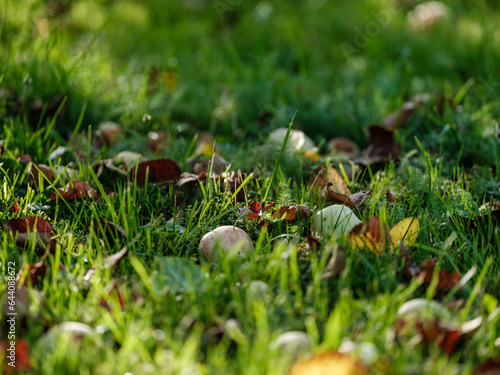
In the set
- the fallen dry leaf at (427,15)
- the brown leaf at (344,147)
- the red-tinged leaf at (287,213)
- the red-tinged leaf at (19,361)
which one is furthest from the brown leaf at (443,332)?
the fallen dry leaf at (427,15)

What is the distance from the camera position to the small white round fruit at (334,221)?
163 centimetres

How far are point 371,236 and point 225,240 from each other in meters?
0.41

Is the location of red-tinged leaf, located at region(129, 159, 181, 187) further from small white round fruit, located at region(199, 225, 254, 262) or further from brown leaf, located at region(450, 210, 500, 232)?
brown leaf, located at region(450, 210, 500, 232)

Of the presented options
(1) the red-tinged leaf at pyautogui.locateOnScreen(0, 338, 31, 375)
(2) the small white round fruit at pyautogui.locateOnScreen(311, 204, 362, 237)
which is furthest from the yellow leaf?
(1) the red-tinged leaf at pyautogui.locateOnScreen(0, 338, 31, 375)

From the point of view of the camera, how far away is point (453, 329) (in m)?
1.16

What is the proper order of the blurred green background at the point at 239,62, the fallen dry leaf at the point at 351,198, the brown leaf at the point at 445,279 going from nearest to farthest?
the brown leaf at the point at 445,279 < the fallen dry leaf at the point at 351,198 < the blurred green background at the point at 239,62

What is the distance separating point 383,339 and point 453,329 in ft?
0.48

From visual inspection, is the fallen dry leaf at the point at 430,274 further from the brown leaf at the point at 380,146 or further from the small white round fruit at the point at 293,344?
the brown leaf at the point at 380,146

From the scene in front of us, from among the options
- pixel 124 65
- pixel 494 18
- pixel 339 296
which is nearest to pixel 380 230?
pixel 339 296

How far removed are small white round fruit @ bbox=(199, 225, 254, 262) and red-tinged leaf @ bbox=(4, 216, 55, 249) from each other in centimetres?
44

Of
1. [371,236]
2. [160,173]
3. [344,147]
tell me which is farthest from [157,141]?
[371,236]

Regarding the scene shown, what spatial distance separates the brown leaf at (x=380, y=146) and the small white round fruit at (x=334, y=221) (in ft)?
2.21

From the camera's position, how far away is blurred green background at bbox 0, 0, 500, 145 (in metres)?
2.73

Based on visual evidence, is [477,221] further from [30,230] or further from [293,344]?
[30,230]
